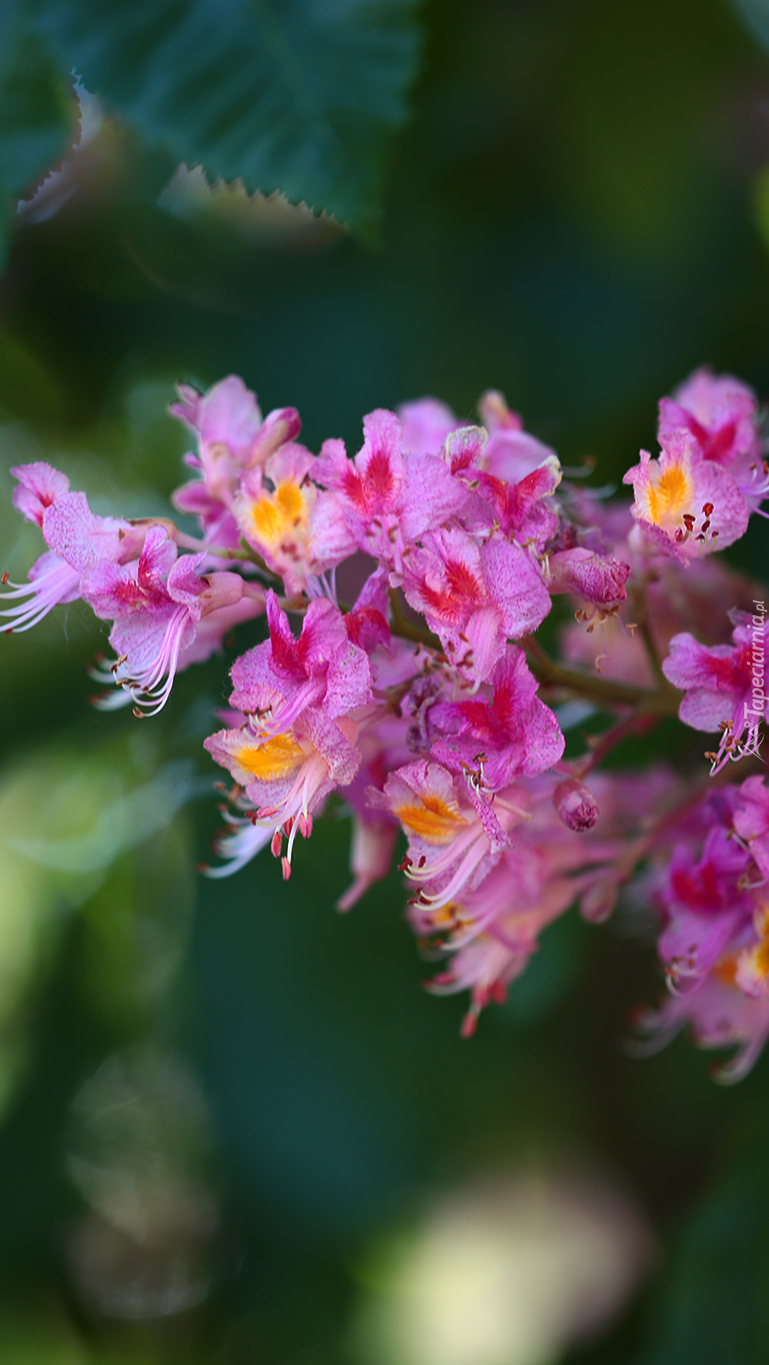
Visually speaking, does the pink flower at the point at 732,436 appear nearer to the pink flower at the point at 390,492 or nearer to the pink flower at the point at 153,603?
the pink flower at the point at 390,492

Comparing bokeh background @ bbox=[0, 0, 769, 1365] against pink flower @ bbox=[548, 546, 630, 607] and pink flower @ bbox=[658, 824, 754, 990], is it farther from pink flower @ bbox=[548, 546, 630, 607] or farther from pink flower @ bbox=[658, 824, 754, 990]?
pink flower @ bbox=[548, 546, 630, 607]

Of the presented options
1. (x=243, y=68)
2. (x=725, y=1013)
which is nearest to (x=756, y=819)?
(x=725, y=1013)

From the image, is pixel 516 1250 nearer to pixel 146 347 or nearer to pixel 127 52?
pixel 146 347

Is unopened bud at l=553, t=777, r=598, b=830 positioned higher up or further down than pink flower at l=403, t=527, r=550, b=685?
further down

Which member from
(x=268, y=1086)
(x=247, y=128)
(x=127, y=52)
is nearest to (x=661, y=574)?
(x=247, y=128)

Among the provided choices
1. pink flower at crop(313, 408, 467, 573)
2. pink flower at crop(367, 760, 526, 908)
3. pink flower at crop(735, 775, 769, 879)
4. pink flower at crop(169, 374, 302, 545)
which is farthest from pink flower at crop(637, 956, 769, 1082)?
pink flower at crop(169, 374, 302, 545)

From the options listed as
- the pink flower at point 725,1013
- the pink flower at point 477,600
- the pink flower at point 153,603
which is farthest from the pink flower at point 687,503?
the pink flower at point 725,1013

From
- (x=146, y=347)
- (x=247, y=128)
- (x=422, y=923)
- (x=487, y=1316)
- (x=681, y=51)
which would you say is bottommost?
(x=487, y=1316)
